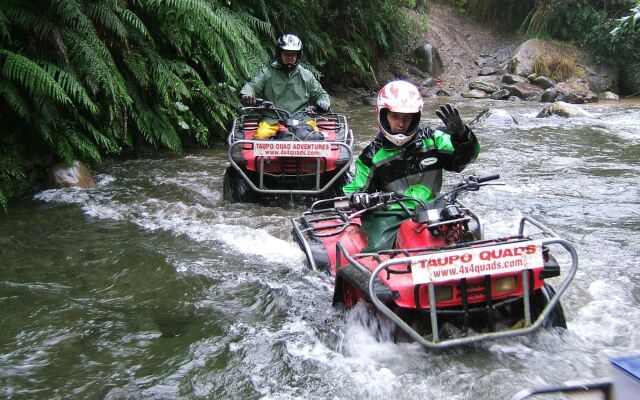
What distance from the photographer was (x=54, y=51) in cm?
626

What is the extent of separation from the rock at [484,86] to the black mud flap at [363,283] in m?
15.0

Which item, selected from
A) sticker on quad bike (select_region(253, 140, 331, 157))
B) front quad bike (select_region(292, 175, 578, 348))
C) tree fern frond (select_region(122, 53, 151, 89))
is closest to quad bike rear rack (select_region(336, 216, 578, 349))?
front quad bike (select_region(292, 175, 578, 348))

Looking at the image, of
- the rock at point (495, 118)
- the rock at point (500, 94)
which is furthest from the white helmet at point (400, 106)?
the rock at point (500, 94)

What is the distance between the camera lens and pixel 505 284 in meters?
3.03

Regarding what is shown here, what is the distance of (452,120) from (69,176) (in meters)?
4.69

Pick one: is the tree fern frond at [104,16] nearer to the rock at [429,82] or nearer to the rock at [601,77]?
the rock at [429,82]

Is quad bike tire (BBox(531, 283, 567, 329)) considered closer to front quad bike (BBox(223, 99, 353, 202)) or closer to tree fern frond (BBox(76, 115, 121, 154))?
front quad bike (BBox(223, 99, 353, 202))

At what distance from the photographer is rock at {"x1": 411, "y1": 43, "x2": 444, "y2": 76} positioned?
19.2 m

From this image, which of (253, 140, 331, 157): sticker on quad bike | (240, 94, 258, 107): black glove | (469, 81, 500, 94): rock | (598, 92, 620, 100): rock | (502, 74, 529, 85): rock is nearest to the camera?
(253, 140, 331, 157): sticker on quad bike

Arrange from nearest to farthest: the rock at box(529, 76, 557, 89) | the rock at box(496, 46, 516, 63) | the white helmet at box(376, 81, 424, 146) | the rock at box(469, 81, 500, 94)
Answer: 1. the white helmet at box(376, 81, 424, 146)
2. the rock at box(529, 76, 557, 89)
3. the rock at box(469, 81, 500, 94)
4. the rock at box(496, 46, 516, 63)

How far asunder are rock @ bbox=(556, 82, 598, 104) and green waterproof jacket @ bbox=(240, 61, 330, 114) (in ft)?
34.5

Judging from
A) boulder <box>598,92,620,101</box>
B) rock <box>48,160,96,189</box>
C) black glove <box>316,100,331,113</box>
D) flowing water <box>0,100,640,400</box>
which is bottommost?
flowing water <box>0,100,640,400</box>

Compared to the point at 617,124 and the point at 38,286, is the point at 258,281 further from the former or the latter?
the point at 617,124

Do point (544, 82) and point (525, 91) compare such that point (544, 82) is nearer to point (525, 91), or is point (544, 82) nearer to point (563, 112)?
point (525, 91)
